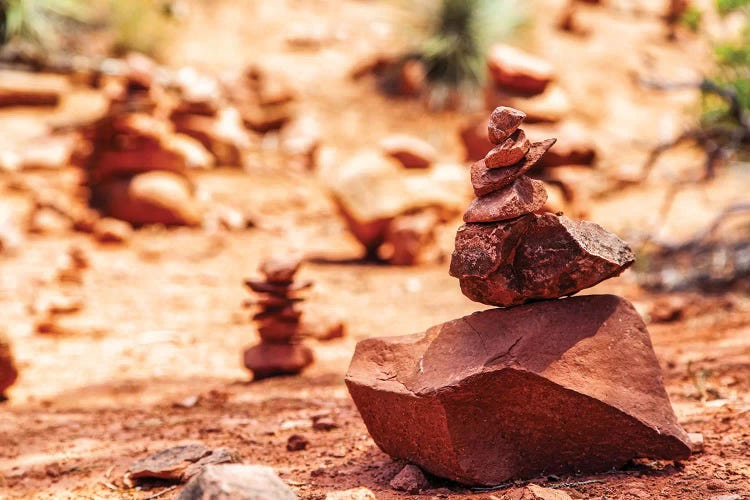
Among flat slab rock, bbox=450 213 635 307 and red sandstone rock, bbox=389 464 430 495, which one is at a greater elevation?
flat slab rock, bbox=450 213 635 307

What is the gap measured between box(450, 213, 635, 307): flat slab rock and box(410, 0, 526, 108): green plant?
1088 centimetres

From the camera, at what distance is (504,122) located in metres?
2.71

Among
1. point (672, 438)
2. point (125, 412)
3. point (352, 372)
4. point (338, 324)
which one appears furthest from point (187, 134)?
point (672, 438)

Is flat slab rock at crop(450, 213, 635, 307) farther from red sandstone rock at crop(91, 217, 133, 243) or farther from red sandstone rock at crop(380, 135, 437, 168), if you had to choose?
red sandstone rock at crop(91, 217, 133, 243)

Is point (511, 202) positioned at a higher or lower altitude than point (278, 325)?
higher

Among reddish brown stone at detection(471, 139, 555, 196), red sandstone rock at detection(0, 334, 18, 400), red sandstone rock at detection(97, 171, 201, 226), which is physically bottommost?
red sandstone rock at detection(0, 334, 18, 400)

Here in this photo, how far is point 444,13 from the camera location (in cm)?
1362

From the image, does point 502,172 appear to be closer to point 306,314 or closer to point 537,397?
point 537,397

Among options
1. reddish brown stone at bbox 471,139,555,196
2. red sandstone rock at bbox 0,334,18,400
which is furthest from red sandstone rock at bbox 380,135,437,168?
reddish brown stone at bbox 471,139,555,196

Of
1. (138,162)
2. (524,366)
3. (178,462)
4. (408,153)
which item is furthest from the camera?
(138,162)

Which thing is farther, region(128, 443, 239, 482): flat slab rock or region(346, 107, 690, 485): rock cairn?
region(128, 443, 239, 482): flat slab rock

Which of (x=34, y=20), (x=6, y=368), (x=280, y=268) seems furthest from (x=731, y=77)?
(x=34, y=20)

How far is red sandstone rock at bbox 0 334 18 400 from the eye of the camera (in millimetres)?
4414

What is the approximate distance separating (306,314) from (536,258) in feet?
10.4
